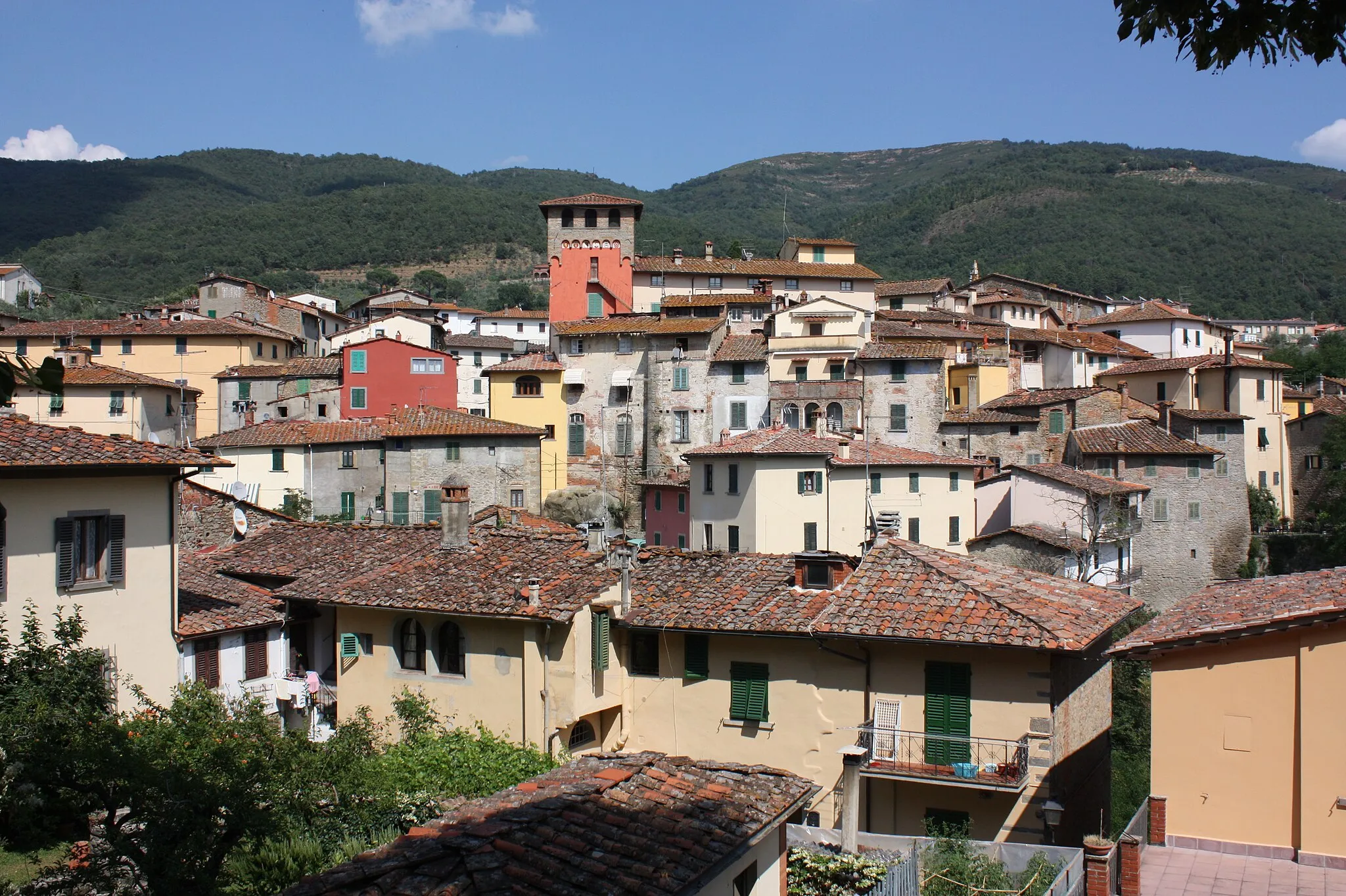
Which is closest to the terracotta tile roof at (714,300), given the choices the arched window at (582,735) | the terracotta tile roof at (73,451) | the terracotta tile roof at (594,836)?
the arched window at (582,735)

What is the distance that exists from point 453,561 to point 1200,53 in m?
18.3

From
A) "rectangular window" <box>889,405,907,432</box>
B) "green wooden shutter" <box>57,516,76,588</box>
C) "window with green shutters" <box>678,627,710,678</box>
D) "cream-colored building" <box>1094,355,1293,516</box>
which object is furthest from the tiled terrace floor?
"cream-colored building" <box>1094,355,1293,516</box>

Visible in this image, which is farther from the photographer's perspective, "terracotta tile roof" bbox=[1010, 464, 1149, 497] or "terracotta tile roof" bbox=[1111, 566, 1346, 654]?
"terracotta tile roof" bbox=[1010, 464, 1149, 497]

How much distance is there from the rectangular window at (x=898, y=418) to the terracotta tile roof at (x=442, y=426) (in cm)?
1561

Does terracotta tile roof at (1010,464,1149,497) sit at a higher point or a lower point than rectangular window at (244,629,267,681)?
higher

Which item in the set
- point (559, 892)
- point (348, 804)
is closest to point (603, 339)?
point (348, 804)

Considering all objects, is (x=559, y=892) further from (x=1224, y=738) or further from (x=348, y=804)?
(x=1224, y=738)

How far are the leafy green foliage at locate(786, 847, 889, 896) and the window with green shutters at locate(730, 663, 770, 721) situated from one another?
5384mm

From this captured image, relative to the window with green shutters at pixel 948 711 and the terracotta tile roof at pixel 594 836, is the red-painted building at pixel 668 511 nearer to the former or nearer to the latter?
the window with green shutters at pixel 948 711

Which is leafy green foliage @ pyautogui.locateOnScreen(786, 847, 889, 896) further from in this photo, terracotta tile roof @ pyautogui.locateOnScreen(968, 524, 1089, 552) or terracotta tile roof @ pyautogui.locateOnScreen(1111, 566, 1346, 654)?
terracotta tile roof @ pyautogui.locateOnScreen(968, 524, 1089, 552)

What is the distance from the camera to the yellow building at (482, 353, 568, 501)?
52.7 meters

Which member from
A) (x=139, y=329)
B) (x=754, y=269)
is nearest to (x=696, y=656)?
(x=754, y=269)

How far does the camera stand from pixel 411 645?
20656 millimetres

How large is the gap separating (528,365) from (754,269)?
1693 centimetres
